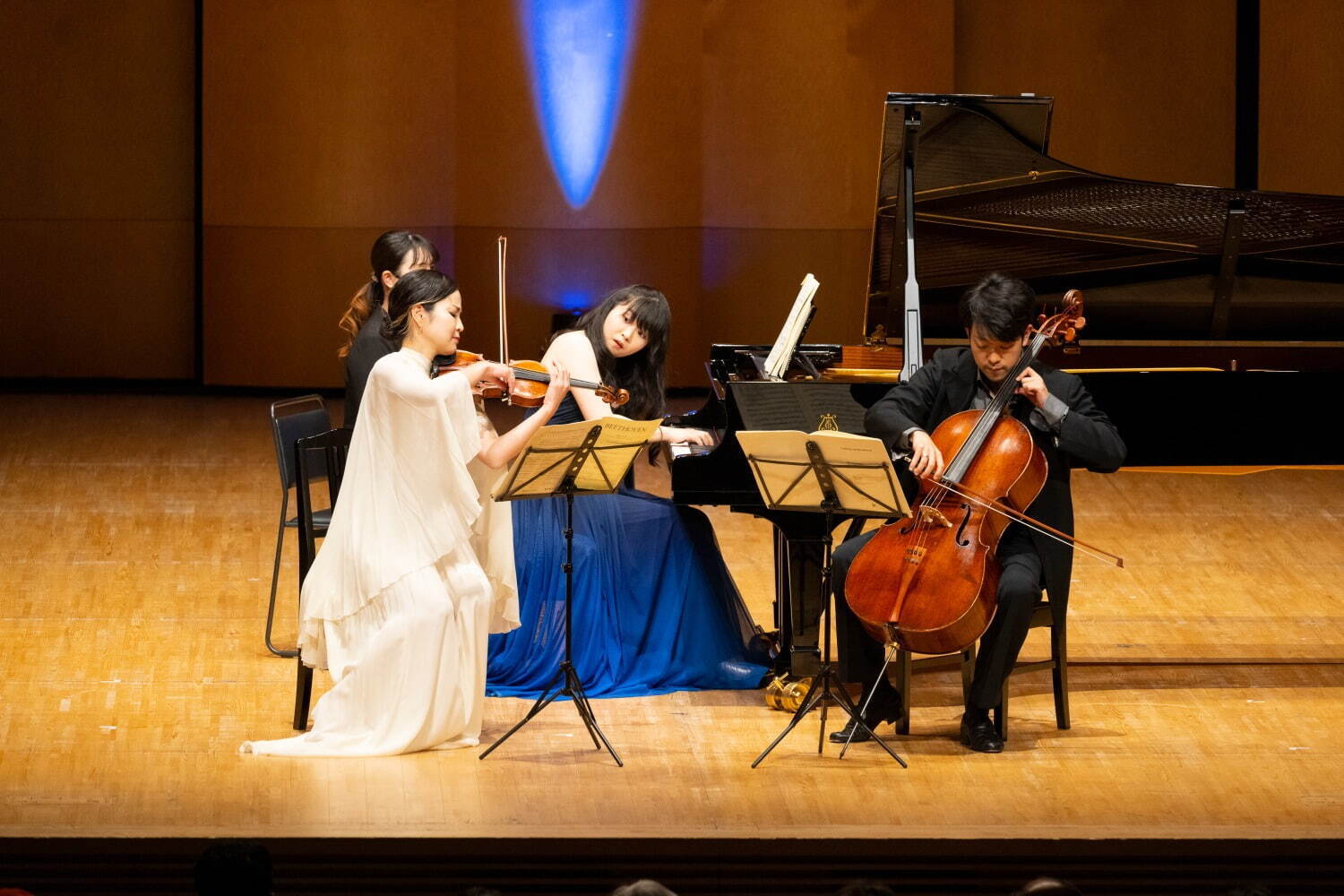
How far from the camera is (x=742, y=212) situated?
972 cm

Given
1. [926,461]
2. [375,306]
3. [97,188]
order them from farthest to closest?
[97,188], [375,306], [926,461]

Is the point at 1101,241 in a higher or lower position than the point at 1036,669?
higher

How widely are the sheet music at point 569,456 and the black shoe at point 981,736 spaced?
39.0 inches

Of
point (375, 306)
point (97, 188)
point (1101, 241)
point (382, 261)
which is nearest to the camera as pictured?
point (382, 261)

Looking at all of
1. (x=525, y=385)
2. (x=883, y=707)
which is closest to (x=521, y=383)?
(x=525, y=385)

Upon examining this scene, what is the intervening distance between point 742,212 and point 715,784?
20.7 ft

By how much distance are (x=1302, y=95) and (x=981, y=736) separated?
6662mm

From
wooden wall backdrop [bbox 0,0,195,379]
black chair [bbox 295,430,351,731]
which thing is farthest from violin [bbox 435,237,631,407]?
wooden wall backdrop [bbox 0,0,195,379]

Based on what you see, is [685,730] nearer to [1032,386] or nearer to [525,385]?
[525,385]

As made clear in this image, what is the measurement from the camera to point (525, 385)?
418 centimetres

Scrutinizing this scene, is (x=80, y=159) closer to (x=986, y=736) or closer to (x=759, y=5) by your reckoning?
(x=759, y=5)

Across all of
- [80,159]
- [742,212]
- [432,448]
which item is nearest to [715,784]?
[432,448]

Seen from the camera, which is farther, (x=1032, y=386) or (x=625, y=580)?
(x=625, y=580)

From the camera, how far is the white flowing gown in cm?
395
